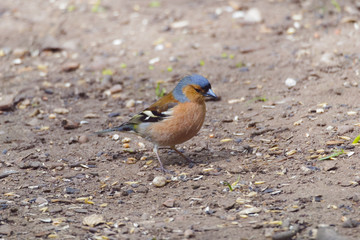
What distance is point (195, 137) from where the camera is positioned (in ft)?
19.7

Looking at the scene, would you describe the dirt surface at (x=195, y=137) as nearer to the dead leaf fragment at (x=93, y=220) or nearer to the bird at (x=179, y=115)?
the dead leaf fragment at (x=93, y=220)

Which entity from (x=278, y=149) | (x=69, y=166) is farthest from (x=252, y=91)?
(x=69, y=166)

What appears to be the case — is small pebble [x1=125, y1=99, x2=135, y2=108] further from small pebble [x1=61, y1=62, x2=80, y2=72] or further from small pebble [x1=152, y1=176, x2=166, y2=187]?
small pebble [x1=152, y1=176, x2=166, y2=187]

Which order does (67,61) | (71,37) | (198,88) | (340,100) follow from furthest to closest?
1. (71,37)
2. (67,61)
3. (340,100)
4. (198,88)

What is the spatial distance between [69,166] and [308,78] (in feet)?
10.6

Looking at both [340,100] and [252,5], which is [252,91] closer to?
[340,100]

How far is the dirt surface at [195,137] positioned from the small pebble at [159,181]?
8cm

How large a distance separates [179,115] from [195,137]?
83 cm

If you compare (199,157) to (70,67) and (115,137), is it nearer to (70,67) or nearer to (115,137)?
(115,137)

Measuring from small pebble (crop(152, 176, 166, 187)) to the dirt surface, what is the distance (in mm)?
75

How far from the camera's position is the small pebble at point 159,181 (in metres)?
4.89

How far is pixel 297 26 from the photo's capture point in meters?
8.19

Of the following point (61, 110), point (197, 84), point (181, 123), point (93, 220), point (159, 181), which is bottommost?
point (61, 110)

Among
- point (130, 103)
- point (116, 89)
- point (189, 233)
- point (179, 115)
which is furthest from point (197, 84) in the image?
point (116, 89)
